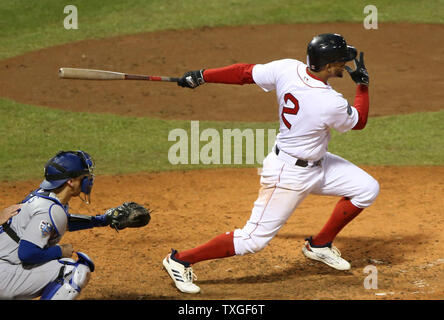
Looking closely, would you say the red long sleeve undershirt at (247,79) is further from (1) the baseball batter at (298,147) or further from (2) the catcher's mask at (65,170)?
(2) the catcher's mask at (65,170)

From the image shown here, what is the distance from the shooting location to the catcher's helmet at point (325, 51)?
5.79 metres

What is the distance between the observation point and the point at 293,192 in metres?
5.93

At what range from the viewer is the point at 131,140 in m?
11.2

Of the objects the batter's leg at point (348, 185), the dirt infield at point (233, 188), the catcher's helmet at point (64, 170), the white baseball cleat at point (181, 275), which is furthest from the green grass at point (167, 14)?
the catcher's helmet at point (64, 170)

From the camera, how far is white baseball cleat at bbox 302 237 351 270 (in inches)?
257

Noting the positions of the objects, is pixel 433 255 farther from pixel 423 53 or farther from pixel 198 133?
pixel 423 53

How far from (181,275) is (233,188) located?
3.13 meters

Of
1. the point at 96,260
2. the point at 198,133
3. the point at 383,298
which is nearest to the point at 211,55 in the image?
the point at 198,133

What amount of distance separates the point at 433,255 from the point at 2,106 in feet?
27.9

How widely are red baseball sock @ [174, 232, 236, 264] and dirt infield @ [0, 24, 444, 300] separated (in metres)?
0.29

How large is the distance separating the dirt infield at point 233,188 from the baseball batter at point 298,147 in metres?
0.43

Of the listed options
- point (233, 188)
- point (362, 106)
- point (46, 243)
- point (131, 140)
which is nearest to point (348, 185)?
point (362, 106)

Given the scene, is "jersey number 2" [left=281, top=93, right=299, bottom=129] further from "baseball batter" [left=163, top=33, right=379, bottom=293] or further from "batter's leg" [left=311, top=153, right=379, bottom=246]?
"batter's leg" [left=311, top=153, right=379, bottom=246]

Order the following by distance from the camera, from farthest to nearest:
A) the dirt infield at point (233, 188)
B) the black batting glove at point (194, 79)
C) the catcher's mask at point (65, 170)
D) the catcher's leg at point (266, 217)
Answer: the black batting glove at point (194, 79) → the dirt infield at point (233, 188) → the catcher's leg at point (266, 217) → the catcher's mask at point (65, 170)
